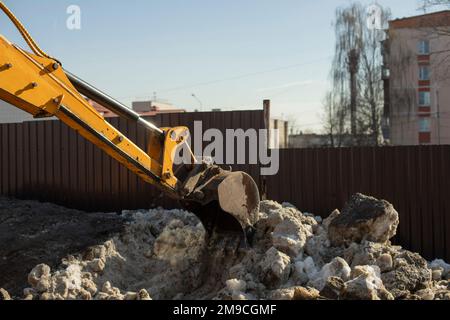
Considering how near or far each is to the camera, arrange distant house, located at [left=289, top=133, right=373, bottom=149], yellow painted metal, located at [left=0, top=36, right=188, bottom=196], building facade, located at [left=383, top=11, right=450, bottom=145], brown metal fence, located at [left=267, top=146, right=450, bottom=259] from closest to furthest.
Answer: yellow painted metal, located at [left=0, top=36, right=188, bottom=196]
brown metal fence, located at [left=267, top=146, right=450, bottom=259]
distant house, located at [left=289, top=133, right=373, bottom=149]
building facade, located at [left=383, top=11, right=450, bottom=145]

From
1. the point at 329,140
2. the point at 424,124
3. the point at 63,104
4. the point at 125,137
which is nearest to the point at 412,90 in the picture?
the point at 424,124

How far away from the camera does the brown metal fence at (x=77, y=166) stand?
10016mm

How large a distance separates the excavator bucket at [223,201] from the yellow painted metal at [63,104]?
1.25 ft

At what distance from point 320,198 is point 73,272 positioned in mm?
4492

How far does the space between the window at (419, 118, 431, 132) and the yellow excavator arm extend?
38.2m

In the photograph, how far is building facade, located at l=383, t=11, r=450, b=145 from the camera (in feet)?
124

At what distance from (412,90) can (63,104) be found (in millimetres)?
36925

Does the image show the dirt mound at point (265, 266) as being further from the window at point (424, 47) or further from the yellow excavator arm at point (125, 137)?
the window at point (424, 47)

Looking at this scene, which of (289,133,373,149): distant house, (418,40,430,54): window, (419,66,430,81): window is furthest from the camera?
(418,40,430,54): window

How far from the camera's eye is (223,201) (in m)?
6.71

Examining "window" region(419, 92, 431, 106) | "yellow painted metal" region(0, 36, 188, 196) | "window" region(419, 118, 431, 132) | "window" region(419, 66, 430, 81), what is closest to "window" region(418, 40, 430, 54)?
"window" region(419, 66, 430, 81)

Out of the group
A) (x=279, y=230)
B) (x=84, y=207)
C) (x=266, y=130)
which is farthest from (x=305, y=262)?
(x=84, y=207)

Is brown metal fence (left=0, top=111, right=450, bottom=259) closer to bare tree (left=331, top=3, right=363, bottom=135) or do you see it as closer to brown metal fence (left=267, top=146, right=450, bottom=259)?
brown metal fence (left=267, top=146, right=450, bottom=259)
